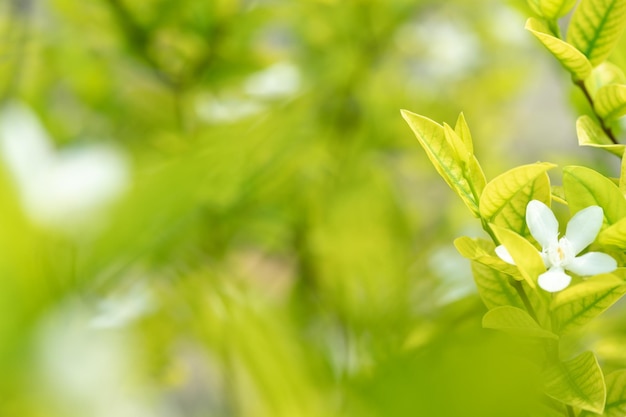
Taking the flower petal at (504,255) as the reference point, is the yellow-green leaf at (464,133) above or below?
above

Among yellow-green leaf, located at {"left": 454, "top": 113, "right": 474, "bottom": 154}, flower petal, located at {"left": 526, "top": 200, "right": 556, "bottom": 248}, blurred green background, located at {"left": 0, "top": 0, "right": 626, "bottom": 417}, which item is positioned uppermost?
yellow-green leaf, located at {"left": 454, "top": 113, "right": 474, "bottom": 154}

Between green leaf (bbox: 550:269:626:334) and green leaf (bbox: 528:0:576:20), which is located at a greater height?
green leaf (bbox: 528:0:576:20)

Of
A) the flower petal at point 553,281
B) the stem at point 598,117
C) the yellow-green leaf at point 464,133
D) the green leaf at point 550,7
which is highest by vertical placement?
the green leaf at point 550,7

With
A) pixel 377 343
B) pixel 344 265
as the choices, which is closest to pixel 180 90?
pixel 344 265

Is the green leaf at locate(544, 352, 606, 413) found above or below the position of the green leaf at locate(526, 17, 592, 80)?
below

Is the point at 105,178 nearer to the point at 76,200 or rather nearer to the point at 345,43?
the point at 76,200
